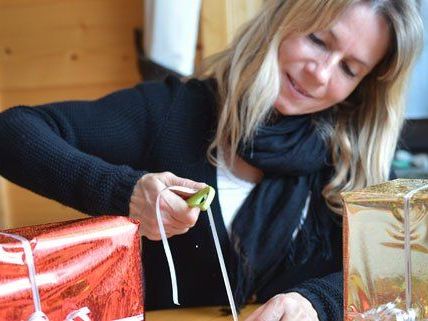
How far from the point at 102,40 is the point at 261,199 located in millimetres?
827

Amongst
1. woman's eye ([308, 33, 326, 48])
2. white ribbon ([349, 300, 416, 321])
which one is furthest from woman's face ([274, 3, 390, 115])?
white ribbon ([349, 300, 416, 321])

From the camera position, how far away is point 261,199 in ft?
3.21

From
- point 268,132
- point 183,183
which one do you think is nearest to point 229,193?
point 268,132

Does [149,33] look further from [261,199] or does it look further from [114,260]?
[114,260]

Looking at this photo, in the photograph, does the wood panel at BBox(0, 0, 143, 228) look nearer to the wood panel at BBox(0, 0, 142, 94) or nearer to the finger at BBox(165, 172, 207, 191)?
the wood panel at BBox(0, 0, 142, 94)

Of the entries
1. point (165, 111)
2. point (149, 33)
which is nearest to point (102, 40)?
point (149, 33)

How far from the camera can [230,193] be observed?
0.98 m

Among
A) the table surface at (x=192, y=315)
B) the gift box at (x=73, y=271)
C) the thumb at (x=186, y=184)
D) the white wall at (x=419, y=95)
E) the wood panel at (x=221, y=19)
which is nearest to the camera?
the gift box at (x=73, y=271)

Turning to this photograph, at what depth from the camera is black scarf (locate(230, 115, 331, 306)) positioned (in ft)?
3.12

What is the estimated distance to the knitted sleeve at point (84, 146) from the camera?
70 cm

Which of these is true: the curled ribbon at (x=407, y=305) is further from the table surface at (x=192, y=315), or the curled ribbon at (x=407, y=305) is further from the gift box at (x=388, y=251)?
the table surface at (x=192, y=315)

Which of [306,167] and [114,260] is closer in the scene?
[114,260]

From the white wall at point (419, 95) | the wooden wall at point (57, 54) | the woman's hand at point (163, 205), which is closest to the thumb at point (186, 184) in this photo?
the woman's hand at point (163, 205)

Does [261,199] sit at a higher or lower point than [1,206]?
higher
